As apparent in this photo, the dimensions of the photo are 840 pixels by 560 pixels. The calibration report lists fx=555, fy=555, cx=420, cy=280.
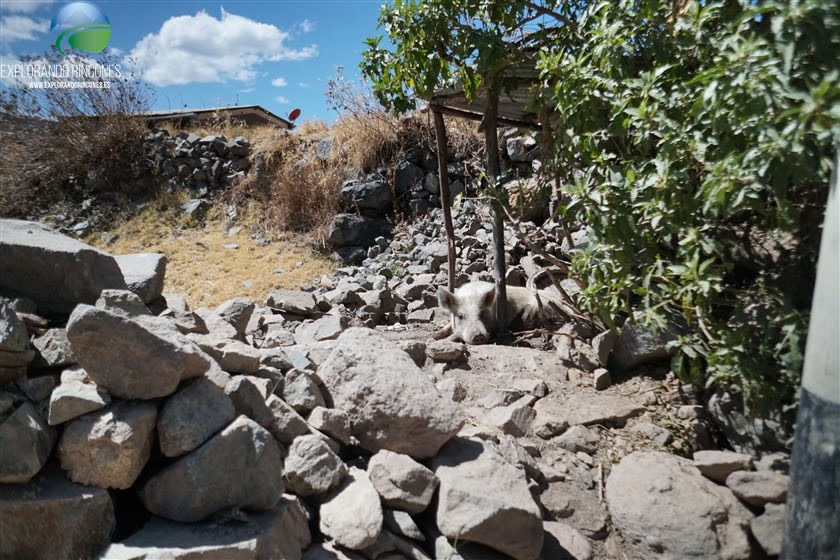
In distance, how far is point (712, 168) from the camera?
2.40 meters

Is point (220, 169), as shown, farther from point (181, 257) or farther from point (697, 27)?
point (697, 27)

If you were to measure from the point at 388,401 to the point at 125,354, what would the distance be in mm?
1354

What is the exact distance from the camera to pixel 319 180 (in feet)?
41.5

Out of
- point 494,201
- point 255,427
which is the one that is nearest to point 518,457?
point 255,427

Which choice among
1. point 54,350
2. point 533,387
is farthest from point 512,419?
point 54,350

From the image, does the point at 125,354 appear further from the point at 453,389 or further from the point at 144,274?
the point at 453,389

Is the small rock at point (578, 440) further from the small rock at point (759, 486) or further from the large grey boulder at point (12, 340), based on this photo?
the large grey boulder at point (12, 340)

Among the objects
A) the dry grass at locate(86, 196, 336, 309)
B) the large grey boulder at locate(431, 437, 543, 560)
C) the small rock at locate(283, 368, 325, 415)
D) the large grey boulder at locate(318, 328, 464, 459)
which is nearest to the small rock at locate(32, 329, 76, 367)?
the small rock at locate(283, 368, 325, 415)

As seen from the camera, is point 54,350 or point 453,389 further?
point 453,389

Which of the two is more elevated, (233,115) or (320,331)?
(233,115)

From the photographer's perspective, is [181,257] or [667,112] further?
[181,257]

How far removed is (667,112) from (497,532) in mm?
2378

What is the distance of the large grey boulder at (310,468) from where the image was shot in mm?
2734

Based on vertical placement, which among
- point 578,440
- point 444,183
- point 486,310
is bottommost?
point 578,440
